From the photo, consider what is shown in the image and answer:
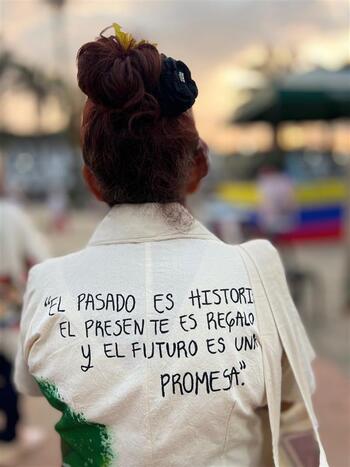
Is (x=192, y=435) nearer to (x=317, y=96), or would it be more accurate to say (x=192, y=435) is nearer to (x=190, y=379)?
(x=190, y=379)

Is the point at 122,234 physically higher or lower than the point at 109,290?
higher

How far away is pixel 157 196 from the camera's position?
4.54 ft

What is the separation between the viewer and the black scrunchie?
1.28m

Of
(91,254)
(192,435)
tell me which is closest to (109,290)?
(91,254)

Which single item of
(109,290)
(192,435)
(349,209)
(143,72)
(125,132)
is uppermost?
(143,72)

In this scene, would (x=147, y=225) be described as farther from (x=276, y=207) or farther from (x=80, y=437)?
(x=276, y=207)

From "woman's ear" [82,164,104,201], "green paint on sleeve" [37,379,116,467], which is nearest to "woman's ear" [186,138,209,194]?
"woman's ear" [82,164,104,201]

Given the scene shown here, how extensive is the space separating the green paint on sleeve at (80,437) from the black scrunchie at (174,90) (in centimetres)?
60

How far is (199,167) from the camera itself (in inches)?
58.1

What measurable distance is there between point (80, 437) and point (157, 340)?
27cm

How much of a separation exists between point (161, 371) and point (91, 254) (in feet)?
0.92

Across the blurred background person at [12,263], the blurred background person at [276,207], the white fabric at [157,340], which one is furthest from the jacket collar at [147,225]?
the blurred background person at [276,207]

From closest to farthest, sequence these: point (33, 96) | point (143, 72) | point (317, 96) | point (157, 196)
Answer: point (143, 72)
point (157, 196)
point (317, 96)
point (33, 96)

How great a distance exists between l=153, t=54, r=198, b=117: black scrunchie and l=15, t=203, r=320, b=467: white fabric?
0.21 metres
